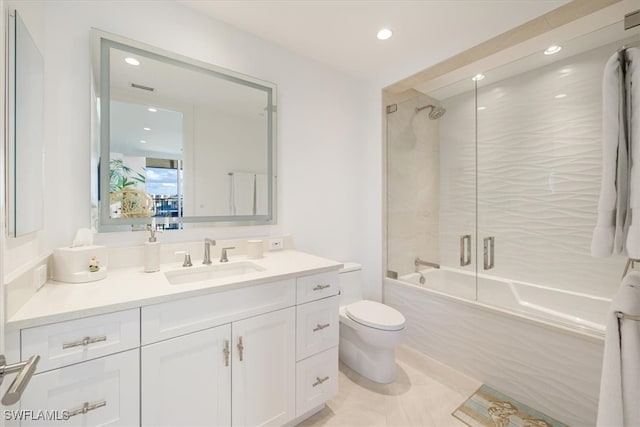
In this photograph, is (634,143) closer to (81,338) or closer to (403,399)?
(403,399)

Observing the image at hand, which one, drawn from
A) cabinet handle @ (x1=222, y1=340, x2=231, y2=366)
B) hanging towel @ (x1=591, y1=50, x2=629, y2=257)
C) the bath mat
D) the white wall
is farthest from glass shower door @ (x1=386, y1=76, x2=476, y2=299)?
cabinet handle @ (x1=222, y1=340, x2=231, y2=366)

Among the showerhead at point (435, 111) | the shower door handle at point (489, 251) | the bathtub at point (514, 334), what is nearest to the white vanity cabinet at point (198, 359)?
the bathtub at point (514, 334)

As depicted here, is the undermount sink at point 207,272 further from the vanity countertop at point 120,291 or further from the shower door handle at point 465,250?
the shower door handle at point 465,250

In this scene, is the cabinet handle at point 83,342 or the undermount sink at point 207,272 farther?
the undermount sink at point 207,272

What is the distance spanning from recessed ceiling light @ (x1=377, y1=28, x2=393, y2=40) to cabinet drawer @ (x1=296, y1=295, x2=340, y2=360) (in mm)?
1806

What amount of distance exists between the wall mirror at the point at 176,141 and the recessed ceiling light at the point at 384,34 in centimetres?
86

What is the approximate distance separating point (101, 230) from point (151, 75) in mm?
903

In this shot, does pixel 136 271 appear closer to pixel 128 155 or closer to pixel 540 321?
pixel 128 155

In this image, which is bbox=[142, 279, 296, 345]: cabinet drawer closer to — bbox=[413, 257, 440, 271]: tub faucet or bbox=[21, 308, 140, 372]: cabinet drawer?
bbox=[21, 308, 140, 372]: cabinet drawer

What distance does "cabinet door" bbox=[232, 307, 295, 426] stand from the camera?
122cm

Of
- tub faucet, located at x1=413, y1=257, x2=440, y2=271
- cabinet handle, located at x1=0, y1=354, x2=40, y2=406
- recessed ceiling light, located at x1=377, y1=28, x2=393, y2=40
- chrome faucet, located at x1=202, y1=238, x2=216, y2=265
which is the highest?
recessed ceiling light, located at x1=377, y1=28, x2=393, y2=40

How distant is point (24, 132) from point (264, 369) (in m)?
1.36

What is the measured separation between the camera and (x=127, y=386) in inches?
38.2

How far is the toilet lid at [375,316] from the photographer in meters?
1.75
